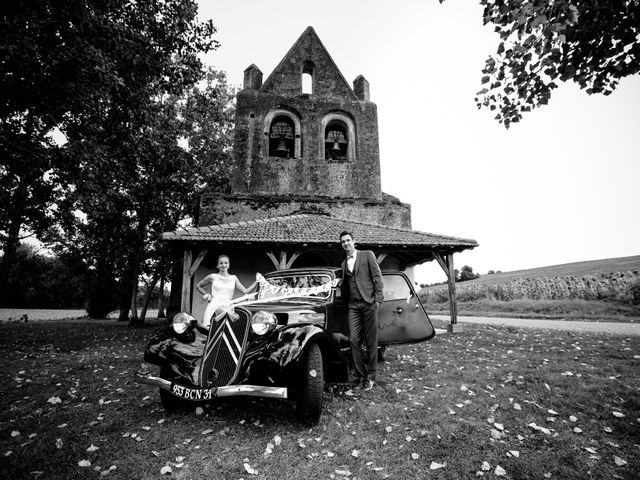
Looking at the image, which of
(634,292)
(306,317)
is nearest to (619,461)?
A: (306,317)

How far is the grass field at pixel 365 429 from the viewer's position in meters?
2.50

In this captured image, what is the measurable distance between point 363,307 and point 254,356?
1.85 metres

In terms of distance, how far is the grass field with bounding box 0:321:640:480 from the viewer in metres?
2.50

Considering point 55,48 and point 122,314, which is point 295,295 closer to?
point 55,48

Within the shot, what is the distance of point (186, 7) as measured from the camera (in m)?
7.35

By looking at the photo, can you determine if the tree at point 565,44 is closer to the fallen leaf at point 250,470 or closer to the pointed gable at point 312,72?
the fallen leaf at point 250,470

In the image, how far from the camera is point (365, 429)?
126 inches

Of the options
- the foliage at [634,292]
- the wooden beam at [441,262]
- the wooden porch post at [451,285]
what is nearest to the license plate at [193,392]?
the wooden porch post at [451,285]

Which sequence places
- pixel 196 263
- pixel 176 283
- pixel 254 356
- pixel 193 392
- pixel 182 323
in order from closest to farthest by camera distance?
pixel 193 392
pixel 254 356
pixel 182 323
pixel 196 263
pixel 176 283

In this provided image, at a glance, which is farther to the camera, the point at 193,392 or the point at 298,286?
the point at 298,286

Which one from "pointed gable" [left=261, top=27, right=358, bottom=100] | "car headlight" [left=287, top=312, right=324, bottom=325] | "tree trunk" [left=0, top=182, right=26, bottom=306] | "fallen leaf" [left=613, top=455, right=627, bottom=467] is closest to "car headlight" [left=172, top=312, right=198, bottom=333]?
"car headlight" [left=287, top=312, right=324, bottom=325]

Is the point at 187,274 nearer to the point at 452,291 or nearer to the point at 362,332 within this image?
the point at 362,332

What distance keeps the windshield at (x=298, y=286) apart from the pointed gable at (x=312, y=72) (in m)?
13.7

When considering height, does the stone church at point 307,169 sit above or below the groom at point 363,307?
above
